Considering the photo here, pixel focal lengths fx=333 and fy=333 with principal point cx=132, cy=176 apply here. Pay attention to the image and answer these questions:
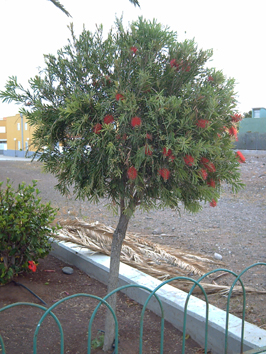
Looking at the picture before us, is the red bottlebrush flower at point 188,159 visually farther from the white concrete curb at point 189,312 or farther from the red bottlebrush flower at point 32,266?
the red bottlebrush flower at point 32,266

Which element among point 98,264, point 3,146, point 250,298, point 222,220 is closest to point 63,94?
point 98,264

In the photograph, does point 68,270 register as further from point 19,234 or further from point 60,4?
point 60,4

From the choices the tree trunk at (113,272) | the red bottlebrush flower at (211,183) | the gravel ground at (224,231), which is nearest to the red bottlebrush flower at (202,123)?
the red bottlebrush flower at (211,183)

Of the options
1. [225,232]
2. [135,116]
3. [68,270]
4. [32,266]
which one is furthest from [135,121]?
[225,232]

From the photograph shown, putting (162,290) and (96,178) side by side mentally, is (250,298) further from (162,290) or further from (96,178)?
(96,178)

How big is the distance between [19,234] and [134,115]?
2480mm

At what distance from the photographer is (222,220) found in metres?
8.61

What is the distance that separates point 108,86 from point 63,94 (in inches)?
13.8

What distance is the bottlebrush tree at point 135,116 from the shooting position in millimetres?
2244

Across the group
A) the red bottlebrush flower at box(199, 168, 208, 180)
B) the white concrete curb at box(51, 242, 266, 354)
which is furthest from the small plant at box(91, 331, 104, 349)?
the red bottlebrush flower at box(199, 168, 208, 180)

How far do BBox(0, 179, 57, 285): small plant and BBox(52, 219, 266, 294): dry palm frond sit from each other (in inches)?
43.7

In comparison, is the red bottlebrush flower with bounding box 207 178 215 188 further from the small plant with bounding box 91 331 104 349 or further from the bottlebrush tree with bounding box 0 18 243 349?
the small plant with bounding box 91 331 104 349

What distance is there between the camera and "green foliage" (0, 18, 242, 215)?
2.24 m

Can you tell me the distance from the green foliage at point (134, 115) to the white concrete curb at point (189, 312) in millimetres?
1251
